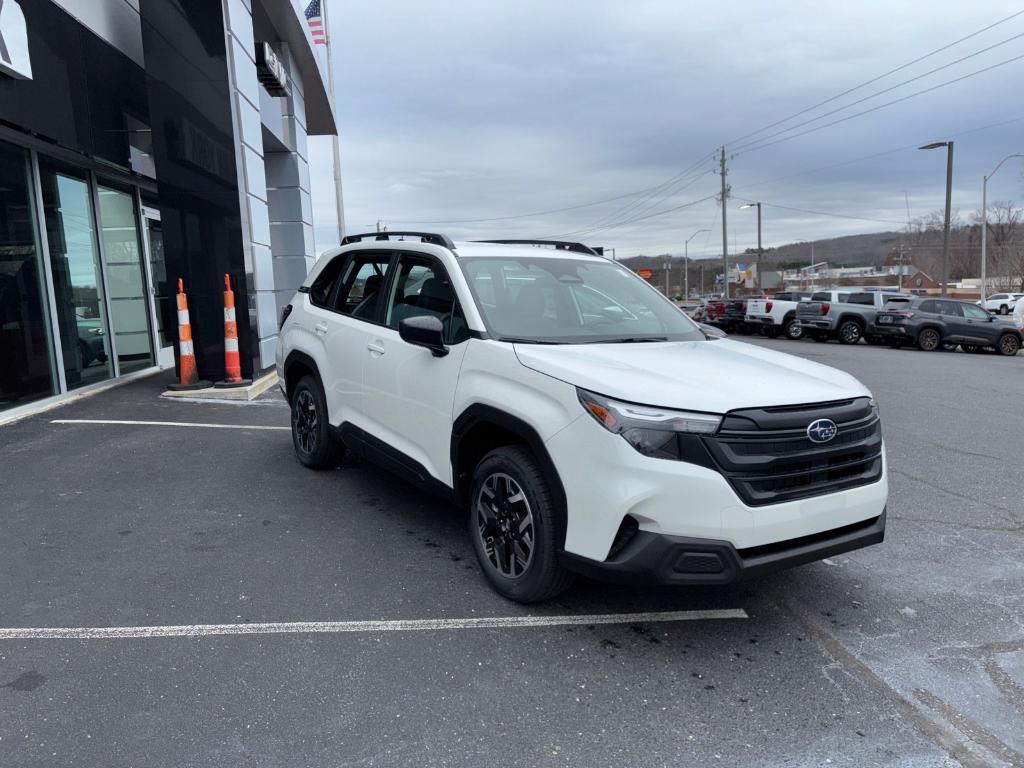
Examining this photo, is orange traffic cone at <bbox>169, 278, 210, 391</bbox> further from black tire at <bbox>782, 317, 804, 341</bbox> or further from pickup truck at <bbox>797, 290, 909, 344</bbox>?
black tire at <bbox>782, 317, 804, 341</bbox>

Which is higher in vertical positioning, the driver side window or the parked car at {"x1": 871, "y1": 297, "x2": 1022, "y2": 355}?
the driver side window

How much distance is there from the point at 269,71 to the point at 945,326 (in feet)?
65.7

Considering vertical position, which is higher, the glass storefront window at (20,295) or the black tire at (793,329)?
the glass storefront window at (20,295)

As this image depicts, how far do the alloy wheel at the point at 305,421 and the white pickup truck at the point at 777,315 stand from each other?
2308cm

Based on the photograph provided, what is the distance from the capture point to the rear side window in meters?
5.75

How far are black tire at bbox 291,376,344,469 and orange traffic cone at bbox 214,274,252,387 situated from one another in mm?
4144

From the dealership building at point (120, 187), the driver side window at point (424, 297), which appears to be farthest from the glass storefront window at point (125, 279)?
the driver side window at point (424, 297)

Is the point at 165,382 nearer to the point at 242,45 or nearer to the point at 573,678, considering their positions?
the point at 242,45

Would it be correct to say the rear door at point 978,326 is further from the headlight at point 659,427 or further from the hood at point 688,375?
the headlight at point 659,427

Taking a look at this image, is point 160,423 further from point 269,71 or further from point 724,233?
point 724,233

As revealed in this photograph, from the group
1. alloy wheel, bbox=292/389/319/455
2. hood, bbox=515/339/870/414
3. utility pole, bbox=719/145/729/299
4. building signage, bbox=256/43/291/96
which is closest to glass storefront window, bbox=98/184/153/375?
building signage, bbox=256/43/291/96

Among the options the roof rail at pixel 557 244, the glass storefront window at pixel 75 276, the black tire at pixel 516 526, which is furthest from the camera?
the glass storefront window at pixel 75 276

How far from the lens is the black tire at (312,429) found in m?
5.71

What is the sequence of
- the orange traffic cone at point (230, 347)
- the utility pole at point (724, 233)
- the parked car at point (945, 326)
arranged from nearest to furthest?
the orange traffic cone at point (230, 347)
the parked car at point (945, 326)
the utility pole at point (724, 233)
